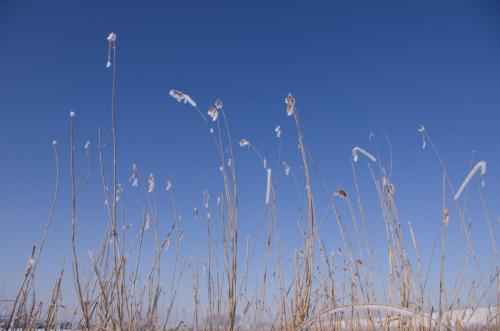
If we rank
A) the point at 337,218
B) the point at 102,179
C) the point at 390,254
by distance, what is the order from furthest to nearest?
the point at 337,218, the point at 390,254, the point at 102,179

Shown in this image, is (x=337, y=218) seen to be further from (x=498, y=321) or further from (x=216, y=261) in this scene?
(x=498, y=321)

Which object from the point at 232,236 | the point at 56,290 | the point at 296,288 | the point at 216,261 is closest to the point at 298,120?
the point at 232,236

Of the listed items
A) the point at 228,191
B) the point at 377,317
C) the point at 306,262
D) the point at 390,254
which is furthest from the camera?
the point at 377,317

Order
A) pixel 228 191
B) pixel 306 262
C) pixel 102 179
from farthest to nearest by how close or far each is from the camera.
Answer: pixel 306 262, pixel 228 191, pixel 102 179

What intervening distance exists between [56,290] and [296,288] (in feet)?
3.67

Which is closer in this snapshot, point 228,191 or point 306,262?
point 228,191

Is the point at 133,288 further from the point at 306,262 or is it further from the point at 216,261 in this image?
the point at 306,262

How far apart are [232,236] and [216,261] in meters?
0.74

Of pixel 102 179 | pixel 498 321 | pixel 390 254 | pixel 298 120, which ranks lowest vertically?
pixel 498 321

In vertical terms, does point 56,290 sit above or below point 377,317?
above

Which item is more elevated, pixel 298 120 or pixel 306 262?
pixel 298 120

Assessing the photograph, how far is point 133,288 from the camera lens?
2.04 meters

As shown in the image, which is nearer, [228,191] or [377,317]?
[228,191]

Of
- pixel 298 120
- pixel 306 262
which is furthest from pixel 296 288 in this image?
pixel 298 120
